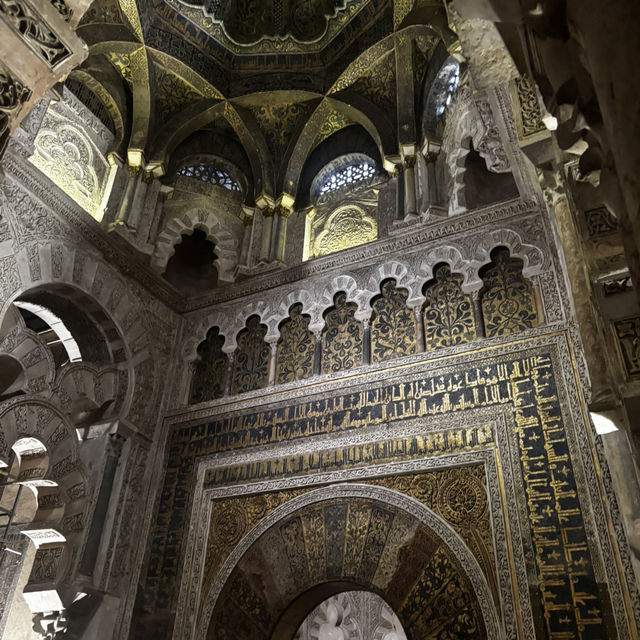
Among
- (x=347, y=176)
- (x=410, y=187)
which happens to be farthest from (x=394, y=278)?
(x=347, y=176)

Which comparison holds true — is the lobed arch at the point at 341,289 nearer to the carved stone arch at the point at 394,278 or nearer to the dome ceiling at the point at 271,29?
the carved stone arch at the point at 394,278

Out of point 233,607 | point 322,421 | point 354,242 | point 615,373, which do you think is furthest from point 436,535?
point 354,242

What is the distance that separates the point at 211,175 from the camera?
7980 millimetres

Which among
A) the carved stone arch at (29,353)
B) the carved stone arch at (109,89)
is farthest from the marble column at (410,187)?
the carved stone arch at (29,353)

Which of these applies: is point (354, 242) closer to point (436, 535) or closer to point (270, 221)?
point (270, 221)

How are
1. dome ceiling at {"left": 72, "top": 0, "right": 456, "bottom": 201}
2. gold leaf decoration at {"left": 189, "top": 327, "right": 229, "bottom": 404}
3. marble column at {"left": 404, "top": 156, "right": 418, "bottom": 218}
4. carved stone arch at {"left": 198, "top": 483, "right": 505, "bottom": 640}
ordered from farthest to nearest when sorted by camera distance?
dome ceiling at {"left": 72, "top": 0, "right": 456, "bottom": 201}
gold leaf decoration at {"left": 189, "top": 327, "right": 229, "bottom": 404}
marble column at {"left": 404, "top": 156, "right": 418, "bottom": 218}
carved stone arch at {"left": 198, "top": 483, "right": 505, "bottom": 640}

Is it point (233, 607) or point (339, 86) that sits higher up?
point (339, 86)

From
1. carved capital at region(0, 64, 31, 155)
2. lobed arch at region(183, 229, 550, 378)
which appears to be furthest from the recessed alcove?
carved capital at region(0, 64, 31, 155)

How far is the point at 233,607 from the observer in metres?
5.28

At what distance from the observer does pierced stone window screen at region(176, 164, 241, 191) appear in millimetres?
7867

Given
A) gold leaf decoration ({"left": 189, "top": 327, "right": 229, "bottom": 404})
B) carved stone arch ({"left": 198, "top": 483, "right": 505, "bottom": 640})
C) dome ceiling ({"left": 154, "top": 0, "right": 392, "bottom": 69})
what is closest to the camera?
carved stone arch ({"left": 198, "top": 483, "right": 505, "bottom": 640})

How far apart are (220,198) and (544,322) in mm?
4404

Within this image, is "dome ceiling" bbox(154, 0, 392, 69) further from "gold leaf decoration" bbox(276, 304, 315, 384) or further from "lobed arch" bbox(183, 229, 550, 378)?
"gold leaf decoration" bbox(276, 304, 315, 384)

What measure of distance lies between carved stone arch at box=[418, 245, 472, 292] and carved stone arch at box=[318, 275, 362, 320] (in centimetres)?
64
